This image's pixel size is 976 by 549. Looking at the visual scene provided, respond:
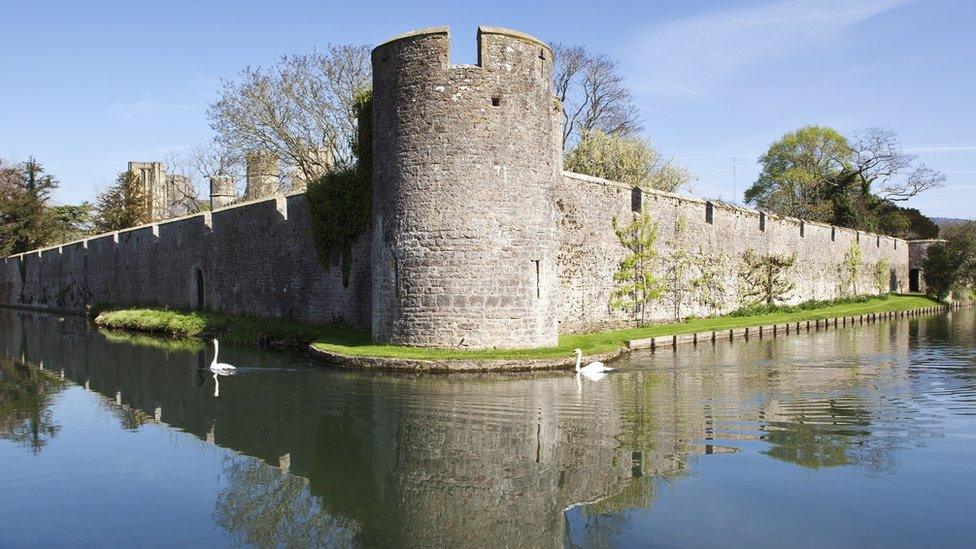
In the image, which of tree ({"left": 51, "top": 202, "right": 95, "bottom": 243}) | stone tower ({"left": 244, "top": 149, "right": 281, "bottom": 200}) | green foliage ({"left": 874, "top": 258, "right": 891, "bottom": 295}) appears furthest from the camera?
tree ({"left": 51, "top": 202, "right": 95, "bottom": 243})

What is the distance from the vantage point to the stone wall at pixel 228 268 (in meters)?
21.4

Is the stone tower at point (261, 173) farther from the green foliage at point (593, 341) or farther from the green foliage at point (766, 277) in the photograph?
the green foliage at point (766, 277)

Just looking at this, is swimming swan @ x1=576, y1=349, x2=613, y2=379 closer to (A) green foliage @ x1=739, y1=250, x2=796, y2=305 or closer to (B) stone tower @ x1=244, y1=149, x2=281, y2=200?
(A) green foliage @ x1=739, y1=250, x2=796, y2=305

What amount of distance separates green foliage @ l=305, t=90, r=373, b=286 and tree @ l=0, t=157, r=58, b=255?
4310 centimetres

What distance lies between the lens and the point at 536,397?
460 inches

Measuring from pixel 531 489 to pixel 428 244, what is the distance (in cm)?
881

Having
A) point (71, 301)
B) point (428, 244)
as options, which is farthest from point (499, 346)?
point (71, 301)

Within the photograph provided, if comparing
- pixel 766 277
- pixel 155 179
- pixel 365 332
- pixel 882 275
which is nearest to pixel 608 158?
pixel 766 277

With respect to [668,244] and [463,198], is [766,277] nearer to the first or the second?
[668,244]

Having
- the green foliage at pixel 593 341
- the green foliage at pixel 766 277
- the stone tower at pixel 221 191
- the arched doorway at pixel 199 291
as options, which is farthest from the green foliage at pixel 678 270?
the stone tower at pixel 221 191

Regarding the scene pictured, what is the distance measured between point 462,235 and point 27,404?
25.6 feet

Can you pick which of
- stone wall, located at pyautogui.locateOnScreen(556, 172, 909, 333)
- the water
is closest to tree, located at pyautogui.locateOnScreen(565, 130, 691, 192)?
stone wall, located at pyautogui.locateOnScreen(556, 172, 909, 333)

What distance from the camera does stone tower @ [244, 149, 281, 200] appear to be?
35.5 metres

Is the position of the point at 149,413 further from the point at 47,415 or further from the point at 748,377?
the point at 748,377
